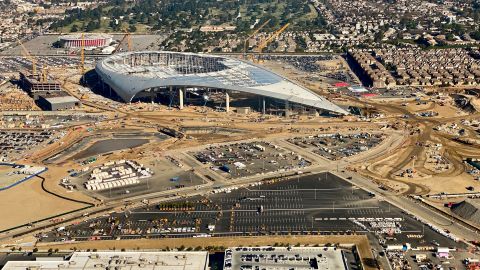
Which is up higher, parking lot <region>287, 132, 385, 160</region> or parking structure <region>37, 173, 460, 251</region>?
parking lot <region>287, 132, 385, 160</region>

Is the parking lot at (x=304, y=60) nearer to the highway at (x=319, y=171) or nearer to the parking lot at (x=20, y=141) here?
the highway at (x=319, y=171)

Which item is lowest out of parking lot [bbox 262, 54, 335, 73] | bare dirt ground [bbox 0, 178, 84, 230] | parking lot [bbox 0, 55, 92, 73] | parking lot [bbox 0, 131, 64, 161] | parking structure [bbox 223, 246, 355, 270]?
bare dirt ground [bbox 0, 178, 84, 230]

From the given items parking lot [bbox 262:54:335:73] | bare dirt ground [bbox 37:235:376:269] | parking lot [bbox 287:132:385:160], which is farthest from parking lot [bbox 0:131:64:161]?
parking lot [bbox 262:54:335:73]

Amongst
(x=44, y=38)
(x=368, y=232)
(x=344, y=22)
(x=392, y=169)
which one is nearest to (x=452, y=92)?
(x=392, y=169)

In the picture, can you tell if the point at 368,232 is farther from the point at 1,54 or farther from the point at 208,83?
the point at 1,54

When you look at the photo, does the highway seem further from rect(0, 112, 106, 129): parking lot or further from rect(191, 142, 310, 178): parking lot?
rect(0, 112, 106, 129): parking lot

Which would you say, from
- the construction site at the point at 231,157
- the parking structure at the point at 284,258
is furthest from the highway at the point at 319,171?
the parking structure at the point at 284,258

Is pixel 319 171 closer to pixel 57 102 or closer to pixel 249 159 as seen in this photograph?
pixel 249 159
